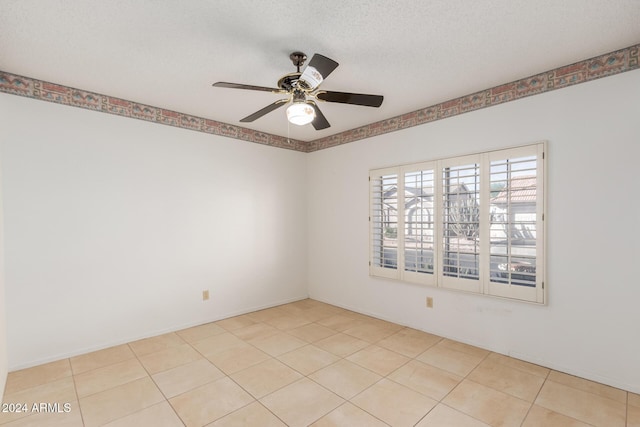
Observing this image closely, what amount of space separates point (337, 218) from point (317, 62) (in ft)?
9.35

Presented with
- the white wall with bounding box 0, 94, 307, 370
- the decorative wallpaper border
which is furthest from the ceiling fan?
the white wall with bounding box 0, 94, 307, 370

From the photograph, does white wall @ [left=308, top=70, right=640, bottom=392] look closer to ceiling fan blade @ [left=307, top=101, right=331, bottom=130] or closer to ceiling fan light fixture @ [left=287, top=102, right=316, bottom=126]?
ceiling fan blade @ [left=307, top=101, right=331, bottom=130]

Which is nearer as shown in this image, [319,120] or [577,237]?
[577,237]

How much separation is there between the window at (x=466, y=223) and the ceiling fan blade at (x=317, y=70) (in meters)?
1.90

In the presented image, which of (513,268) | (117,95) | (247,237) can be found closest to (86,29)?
(117,95)

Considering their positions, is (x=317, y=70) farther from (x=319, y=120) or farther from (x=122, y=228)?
(x=122, y=228)

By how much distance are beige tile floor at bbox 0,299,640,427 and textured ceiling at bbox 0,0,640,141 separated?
8.43 ft

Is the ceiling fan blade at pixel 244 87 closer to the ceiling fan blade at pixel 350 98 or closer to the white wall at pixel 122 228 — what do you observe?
the ceiling fan blade at pixel 350 98

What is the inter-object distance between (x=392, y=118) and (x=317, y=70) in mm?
2108

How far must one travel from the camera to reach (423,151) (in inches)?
137

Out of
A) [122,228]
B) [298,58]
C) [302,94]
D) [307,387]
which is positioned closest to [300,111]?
[302,94]

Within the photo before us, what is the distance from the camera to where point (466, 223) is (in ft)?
10.1

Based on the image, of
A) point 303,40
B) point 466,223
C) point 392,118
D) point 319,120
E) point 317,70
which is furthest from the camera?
point 392,118

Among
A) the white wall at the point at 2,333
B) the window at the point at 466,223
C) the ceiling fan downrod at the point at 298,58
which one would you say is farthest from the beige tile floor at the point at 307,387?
the ceiling fan downrod at the point at 298,58
